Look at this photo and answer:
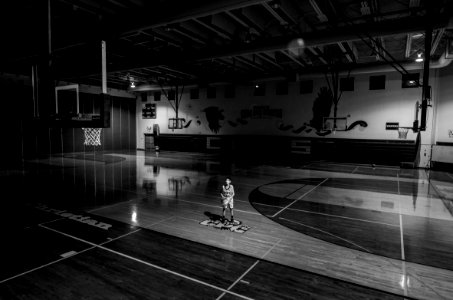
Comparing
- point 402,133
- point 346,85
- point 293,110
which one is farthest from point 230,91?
point 402,133

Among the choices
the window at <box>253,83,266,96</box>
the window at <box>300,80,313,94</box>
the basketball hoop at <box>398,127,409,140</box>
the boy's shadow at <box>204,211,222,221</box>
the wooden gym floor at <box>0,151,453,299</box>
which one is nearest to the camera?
the wooden gym floor at <box>0,151,453,299</box>

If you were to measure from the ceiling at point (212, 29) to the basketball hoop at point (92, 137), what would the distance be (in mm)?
5949

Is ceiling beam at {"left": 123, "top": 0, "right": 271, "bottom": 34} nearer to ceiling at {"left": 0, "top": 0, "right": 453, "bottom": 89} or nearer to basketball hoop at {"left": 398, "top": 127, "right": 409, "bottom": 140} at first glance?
ceiling at {"left": 0, "top": 0, "right": 453, "bottom": 89}

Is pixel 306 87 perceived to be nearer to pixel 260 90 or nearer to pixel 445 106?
pixel 260 90

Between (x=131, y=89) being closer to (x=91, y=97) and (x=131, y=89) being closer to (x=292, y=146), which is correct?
(x=91, y=97)

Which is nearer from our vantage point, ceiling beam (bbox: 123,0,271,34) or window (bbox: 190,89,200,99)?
ceiling beam (bbox: 123,0,271,34)

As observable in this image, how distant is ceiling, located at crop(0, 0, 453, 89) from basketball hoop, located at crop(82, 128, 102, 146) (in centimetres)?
595

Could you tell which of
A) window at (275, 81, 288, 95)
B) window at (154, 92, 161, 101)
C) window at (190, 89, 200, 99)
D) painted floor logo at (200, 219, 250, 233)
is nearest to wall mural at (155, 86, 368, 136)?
window at (275, 81, 288, 95)

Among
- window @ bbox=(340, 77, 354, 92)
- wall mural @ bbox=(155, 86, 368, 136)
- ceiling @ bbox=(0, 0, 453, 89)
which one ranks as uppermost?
ceiling @ bbox=(0, 0, 453, 89)

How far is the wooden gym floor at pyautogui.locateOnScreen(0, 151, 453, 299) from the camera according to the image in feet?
9.21

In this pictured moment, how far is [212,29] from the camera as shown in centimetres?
834

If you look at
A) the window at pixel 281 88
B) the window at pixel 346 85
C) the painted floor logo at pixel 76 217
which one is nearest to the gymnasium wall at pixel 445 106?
the window at pixel 346 85

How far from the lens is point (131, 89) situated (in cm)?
1883

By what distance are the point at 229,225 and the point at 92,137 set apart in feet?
54.7
